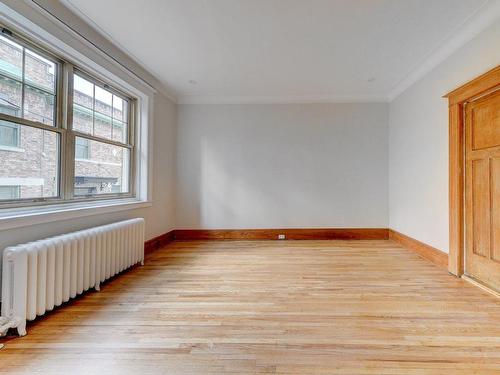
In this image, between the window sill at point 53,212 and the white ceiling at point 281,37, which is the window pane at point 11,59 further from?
the window sill at point 53,212

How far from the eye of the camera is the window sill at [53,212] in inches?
70.7

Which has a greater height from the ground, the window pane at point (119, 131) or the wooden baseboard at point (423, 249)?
the window pane at point (119, 131)

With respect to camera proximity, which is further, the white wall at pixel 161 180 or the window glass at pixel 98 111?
the white wall at pixel 161 180

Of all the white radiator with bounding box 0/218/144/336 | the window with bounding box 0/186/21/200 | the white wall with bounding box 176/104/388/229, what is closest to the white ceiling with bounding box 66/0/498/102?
the white wall with bounding box 176/104/388/229

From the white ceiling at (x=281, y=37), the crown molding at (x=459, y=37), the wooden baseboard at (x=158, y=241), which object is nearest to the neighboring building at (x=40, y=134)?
the white ceiling at (x=281, y=37)

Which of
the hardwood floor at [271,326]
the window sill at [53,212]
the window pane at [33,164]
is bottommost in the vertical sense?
the hardwood floor at [271,326]

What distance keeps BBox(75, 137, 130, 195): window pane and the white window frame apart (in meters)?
0.15

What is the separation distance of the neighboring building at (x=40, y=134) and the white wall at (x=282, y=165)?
1629 mm

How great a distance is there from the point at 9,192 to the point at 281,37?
9.60ft

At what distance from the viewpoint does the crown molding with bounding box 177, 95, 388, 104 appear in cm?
432

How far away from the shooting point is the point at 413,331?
1.71 metres

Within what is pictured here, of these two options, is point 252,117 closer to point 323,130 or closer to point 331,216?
point 323,130

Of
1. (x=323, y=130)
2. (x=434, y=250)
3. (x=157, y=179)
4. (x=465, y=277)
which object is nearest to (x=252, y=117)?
(x=323, y=130)

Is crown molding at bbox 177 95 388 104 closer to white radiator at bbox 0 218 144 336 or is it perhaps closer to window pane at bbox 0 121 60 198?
window pane at bbox 0 121 60 198
